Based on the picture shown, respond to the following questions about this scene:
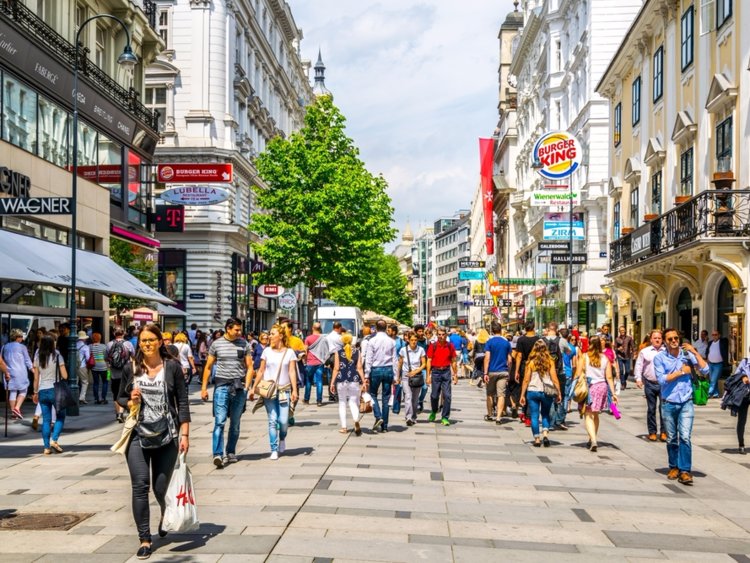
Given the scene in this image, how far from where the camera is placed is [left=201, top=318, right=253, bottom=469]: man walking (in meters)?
11.4

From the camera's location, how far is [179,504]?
6953 mm

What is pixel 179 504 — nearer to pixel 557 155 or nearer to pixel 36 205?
pixel 36 205

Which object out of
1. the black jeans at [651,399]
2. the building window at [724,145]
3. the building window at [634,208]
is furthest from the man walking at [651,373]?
the building window at [634,208]

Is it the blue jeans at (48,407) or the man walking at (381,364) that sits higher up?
the man walking at (381,364)

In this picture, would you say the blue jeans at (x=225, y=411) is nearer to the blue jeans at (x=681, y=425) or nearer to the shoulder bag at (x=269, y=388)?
the shoulder bag at (x=269, y=388)

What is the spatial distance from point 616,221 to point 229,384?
89.0ft

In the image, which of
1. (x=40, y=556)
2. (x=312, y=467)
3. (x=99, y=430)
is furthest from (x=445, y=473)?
(x=99, y=430)

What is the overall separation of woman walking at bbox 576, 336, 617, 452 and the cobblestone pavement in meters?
0.44

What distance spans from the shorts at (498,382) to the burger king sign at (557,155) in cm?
1674

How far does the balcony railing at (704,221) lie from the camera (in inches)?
828

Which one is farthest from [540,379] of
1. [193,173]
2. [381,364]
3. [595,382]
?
[193,173]

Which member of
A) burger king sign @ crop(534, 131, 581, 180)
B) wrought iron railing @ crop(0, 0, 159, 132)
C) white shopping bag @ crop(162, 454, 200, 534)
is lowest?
white shopping bag @ crop(162, 454, 200, 534)

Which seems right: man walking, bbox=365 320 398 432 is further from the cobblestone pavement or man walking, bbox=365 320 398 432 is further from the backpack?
the backpack

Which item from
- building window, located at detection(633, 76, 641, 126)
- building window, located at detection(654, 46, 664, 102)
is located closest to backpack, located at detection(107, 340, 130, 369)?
building window, located at detection(654, 46, 664, 102)
